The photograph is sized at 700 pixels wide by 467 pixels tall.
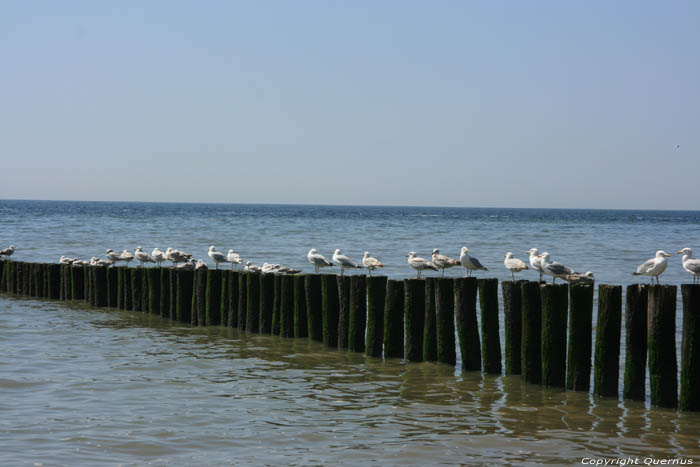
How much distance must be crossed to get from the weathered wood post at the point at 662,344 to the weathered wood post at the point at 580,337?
87cm

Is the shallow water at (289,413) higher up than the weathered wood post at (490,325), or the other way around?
the weathered wood post at (490,325)

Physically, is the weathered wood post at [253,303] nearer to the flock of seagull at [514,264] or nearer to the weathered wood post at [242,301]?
→ the weathered wood post at [242,301]

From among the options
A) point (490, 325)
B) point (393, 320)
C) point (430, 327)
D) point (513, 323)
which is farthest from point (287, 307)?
A: point (513, 323)

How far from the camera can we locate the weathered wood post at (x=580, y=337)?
1045cm

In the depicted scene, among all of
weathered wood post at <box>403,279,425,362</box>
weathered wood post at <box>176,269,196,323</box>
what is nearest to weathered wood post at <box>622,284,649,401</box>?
weathered wood post at <box>403,279,425,362</box>

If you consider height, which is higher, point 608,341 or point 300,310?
point 608,341

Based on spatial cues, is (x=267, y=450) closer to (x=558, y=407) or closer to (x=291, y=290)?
(x=558, y=407)

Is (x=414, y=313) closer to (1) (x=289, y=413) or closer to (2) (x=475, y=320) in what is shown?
(2) (x=475, y=320)

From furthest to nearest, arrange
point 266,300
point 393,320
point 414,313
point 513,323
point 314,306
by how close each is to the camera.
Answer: point 266,300, point 314,306, point 393,320, point 414,313, point 513,323

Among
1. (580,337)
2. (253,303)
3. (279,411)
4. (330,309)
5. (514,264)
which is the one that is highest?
(514,264)

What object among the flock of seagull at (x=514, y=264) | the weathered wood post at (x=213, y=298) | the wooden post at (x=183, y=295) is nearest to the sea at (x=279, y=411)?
the weathered wood post at (x=213, y=298)

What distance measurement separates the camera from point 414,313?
40.6 ft

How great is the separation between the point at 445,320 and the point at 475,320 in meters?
0.44

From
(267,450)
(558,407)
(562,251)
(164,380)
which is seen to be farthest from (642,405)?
(562,251)
